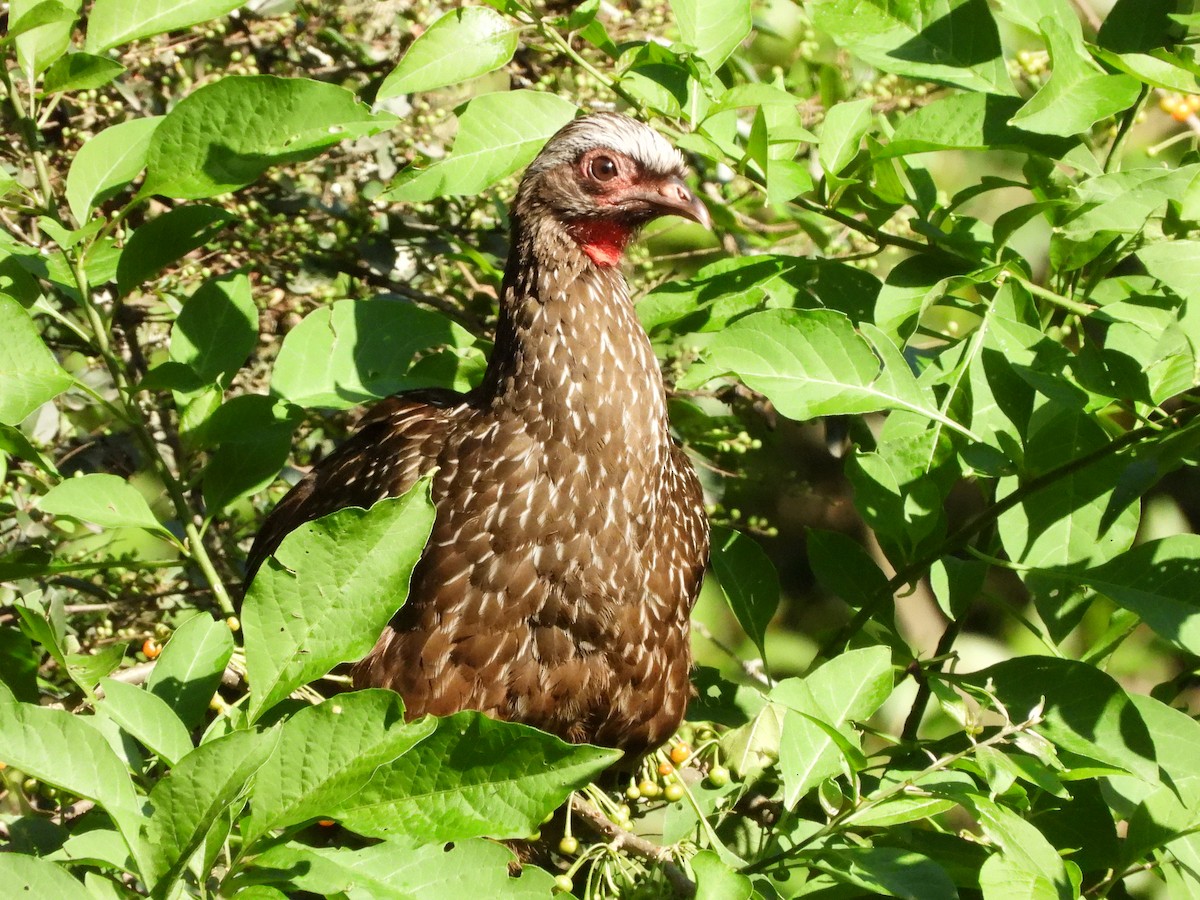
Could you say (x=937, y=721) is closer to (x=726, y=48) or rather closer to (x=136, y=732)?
(x=726, y=48)

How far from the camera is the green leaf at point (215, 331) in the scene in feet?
8.15

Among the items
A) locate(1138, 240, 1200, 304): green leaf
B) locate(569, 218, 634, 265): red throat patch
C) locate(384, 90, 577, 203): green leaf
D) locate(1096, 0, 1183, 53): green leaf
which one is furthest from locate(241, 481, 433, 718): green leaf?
locate(1096, 0, 1183, 53): green leaf

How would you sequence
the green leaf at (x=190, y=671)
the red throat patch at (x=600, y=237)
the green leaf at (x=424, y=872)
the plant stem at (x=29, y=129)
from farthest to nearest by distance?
the red throat patch at (x=600, y=237)
the plant stem at (x=29, y=129)
the green leaf at (x=190, y=671)
the green leaf at (x=424, y=872)

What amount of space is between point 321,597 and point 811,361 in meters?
0.95

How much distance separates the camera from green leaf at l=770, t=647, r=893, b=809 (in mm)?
1856

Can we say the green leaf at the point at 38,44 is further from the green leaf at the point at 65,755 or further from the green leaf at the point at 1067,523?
the green leaf at the point at 1067,523

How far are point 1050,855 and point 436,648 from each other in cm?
130

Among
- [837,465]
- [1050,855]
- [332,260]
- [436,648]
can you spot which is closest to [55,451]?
[332,260]

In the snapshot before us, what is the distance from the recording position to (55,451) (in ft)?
11.2

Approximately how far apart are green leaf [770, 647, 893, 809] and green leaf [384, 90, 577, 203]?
1.04 metres

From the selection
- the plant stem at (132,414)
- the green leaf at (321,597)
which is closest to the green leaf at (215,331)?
the plant stem at (132,414)

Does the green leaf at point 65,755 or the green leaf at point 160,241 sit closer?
the green leaf at point 65,755

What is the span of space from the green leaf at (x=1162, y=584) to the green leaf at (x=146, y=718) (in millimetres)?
1401

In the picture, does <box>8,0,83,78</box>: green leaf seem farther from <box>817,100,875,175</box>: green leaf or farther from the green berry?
the green berry
